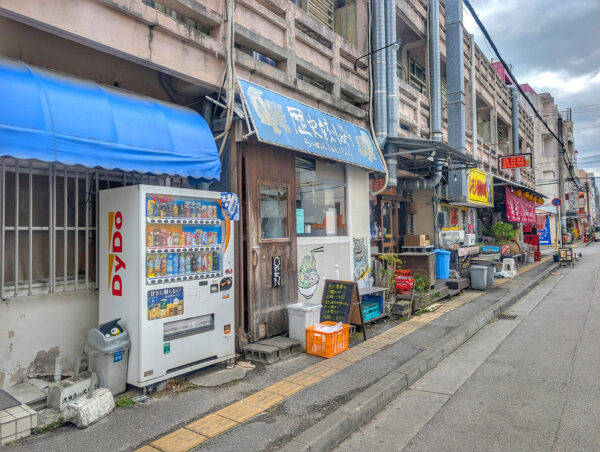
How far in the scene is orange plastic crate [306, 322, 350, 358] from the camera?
6617mm

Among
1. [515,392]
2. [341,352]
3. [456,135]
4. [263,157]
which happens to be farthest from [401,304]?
[456,135]

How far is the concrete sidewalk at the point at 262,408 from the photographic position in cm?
400

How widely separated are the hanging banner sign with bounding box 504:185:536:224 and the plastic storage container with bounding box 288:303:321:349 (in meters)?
17.6

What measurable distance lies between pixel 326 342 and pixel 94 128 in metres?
4.50

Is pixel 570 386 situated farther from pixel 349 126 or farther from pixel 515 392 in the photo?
pixel 349 126

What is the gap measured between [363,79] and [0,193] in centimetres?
840

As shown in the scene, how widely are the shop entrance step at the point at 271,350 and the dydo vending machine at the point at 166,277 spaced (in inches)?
15.4

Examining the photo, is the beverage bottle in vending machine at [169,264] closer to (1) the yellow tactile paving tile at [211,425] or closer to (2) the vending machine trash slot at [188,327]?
(2) the vending machine trash slot at [188,327]

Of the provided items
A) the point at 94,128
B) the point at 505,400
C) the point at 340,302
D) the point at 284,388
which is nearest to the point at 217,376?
the point at 284,388

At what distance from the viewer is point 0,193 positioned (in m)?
4.87

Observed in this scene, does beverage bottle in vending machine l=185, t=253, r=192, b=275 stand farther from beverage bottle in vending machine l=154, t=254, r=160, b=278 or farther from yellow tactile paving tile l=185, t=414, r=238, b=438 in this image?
yellow tactile paving tile l=185, t=414, r=238, b=438

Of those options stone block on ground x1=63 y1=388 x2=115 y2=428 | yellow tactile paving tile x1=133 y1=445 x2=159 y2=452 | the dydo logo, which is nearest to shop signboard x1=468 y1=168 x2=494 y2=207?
the dydo logo

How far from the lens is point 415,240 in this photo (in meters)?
14.4

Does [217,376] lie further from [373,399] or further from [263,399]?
[373,399]
